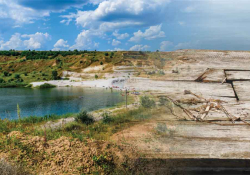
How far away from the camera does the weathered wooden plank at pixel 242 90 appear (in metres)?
2.70

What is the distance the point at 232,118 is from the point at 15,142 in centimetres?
414

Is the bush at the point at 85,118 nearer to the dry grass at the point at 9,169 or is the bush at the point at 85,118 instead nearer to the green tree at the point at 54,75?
the dry grass at the point at 9,169

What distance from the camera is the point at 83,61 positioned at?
38438 millimetres

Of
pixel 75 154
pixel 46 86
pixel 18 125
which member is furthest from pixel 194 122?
pixel 46 86

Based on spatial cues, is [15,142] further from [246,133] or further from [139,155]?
[246,133]

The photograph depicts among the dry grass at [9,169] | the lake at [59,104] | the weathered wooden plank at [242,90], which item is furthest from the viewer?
the lake at [59,104]

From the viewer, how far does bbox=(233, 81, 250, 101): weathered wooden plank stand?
8.86ft

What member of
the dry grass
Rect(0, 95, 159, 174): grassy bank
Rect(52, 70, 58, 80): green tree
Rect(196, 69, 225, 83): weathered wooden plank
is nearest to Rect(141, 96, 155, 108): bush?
Rect(0, 95, 159, 174): grassy bank

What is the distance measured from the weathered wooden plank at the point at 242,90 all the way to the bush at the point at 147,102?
3.79ft

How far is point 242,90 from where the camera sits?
8.99ft

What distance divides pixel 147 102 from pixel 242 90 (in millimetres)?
1305

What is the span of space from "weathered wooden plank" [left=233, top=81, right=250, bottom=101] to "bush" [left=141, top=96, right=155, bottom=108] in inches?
45.5

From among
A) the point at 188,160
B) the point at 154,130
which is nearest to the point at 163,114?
the point at 154,130

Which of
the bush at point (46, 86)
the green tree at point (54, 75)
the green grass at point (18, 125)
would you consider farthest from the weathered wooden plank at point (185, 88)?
the green tree at point (54, 75)
